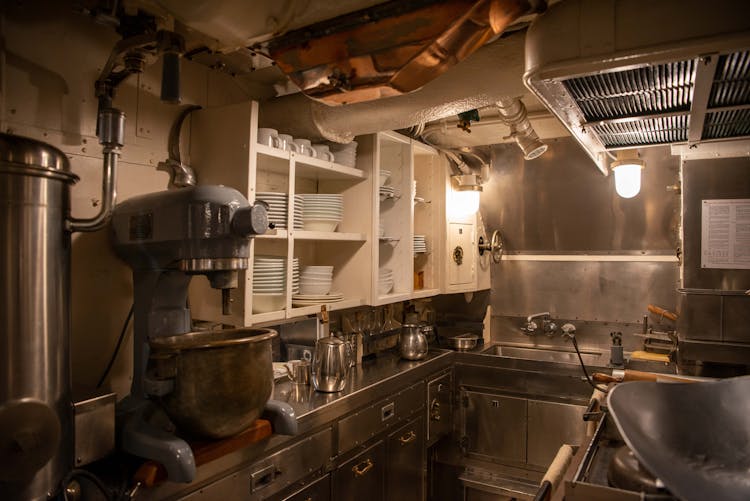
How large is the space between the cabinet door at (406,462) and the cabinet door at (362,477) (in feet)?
0.29

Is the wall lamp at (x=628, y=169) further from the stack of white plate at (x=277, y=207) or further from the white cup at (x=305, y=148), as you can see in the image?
the stack of white plate at (x=277, y=207)

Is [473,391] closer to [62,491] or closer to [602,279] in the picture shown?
[602,279]

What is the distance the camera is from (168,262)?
5.30ft

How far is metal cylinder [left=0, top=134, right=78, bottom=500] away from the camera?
128cm

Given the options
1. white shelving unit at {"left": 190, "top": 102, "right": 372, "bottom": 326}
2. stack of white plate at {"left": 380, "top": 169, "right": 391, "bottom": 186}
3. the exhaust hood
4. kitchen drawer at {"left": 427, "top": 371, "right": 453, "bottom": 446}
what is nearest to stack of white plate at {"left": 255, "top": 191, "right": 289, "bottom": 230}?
white shelving unit at {"left": 190, "top": 102, "right": 372, "bottom": 326}

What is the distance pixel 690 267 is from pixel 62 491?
303 centimetres

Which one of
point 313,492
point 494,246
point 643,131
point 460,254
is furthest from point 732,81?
point 494,246

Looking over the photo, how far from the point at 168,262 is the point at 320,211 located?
1102mm

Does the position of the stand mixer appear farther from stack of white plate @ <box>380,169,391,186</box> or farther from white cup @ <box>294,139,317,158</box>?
stack of white plate @ <box>380,169,391,186</box>

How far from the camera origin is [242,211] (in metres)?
1.55

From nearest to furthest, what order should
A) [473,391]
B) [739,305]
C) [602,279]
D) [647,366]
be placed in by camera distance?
[739,305] → [647,366] → [473,391] → [602,279]

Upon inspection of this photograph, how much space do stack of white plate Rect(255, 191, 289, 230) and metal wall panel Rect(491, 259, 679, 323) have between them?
2478 mm

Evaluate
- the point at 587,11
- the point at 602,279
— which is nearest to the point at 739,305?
the point at 602,279

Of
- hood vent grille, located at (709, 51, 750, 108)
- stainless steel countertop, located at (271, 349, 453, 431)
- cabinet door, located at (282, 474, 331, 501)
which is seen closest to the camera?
hood vent grille, located at (709, 51, 750, 108)
